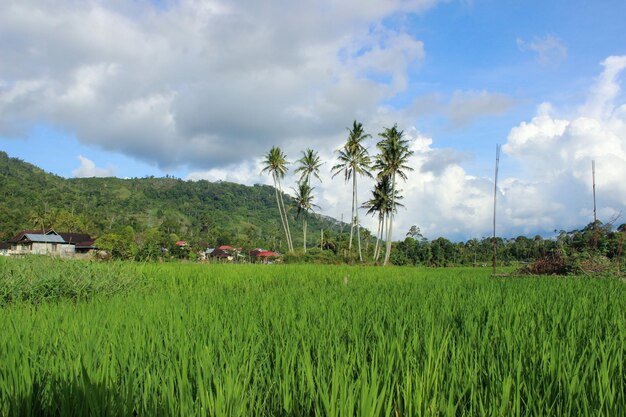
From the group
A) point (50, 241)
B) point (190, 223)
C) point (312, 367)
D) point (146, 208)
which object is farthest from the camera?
point (146, 208)

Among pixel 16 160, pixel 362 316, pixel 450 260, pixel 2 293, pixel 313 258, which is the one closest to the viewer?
pixel 362 316

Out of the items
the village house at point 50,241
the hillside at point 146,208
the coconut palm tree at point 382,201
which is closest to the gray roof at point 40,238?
the village house at point 50,241

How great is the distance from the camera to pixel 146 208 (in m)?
101

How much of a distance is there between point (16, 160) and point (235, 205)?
213 feet

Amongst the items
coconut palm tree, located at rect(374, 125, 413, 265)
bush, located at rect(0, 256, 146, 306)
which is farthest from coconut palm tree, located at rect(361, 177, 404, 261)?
bush, located at rect(0, 256, 146, 306)

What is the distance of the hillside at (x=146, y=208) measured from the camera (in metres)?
56.0

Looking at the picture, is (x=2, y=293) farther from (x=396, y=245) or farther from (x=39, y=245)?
(x=39, y=245)

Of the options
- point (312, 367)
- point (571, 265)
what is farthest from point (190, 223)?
point (312, 367)

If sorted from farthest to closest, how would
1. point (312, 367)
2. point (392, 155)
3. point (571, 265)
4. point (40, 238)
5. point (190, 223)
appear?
1. point (190, 223)
2. point (40, 238)
3. point (392, 155)
4. point (571, 265)
5. point (312, 367)

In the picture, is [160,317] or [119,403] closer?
[119,403]

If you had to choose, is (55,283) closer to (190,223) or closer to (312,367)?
(312,367)

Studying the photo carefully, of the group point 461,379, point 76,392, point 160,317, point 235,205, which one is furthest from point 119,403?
point 235,205

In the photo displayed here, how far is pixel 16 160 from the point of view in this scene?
111688mm

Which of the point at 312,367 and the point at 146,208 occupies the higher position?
the point at 146,208
